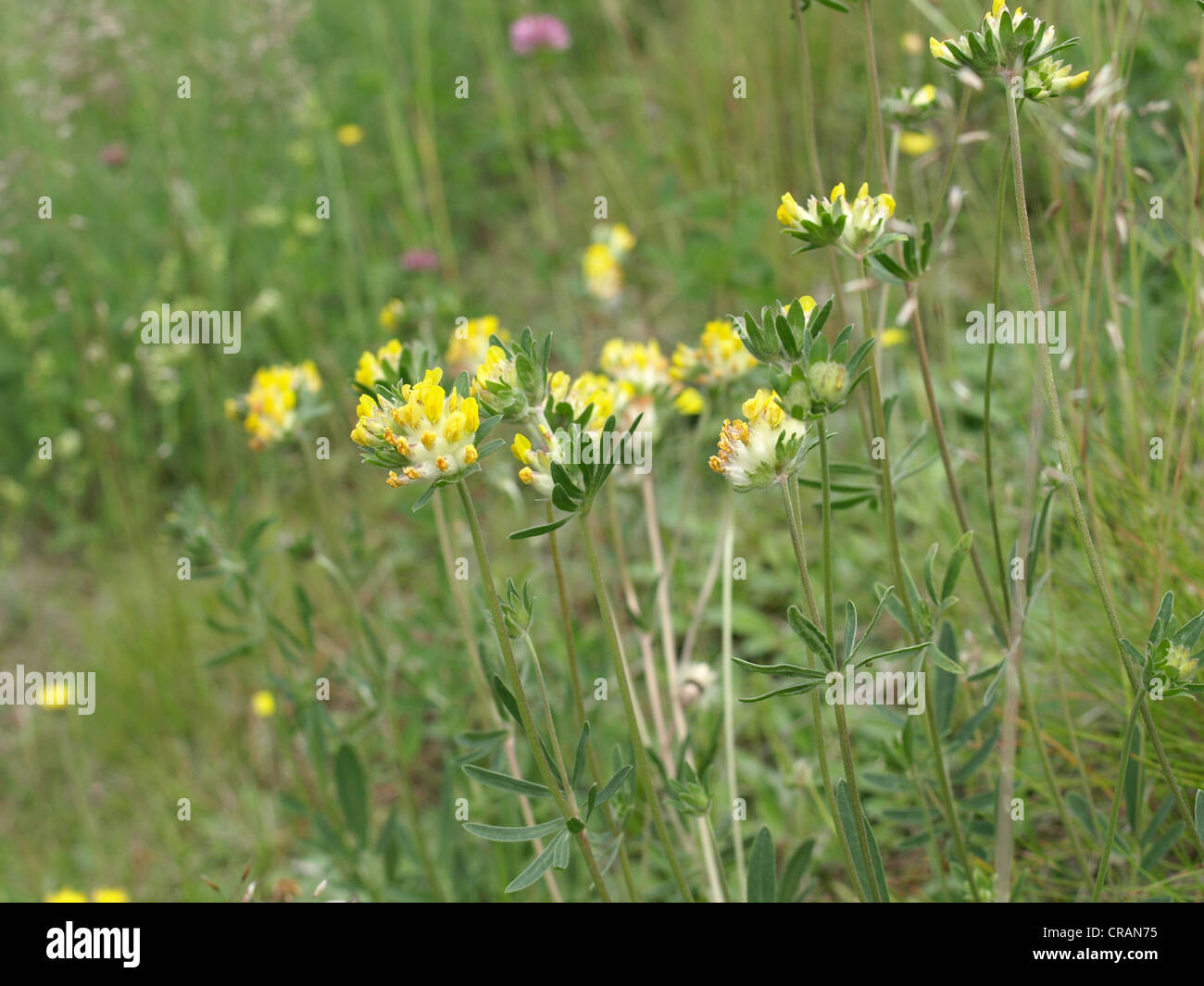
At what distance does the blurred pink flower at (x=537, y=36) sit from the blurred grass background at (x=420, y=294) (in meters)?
0.07

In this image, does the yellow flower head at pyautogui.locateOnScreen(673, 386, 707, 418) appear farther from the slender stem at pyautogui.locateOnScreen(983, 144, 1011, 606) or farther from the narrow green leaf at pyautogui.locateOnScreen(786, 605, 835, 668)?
the narrow green leaf at pyautogui.locateOnScreen(786, 605, 835, 668)

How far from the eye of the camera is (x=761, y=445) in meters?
0.94

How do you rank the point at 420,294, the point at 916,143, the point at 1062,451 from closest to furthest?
1. the point at 1062,451
2. the point at 420,294
3. the point at 916,143

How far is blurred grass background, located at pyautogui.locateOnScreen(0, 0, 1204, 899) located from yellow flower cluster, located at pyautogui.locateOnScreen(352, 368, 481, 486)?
72cm

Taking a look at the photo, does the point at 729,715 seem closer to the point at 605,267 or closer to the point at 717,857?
the point at 717,857

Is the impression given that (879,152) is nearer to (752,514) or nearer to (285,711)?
(752,514)

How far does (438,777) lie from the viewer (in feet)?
7.17

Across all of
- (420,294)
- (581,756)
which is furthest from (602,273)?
(581,756)

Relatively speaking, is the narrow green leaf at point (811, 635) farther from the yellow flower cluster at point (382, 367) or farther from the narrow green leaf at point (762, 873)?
the yellow flower cluster at point (382, 367)

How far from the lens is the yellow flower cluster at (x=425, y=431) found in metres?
0.97

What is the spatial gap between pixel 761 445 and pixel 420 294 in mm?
1645
